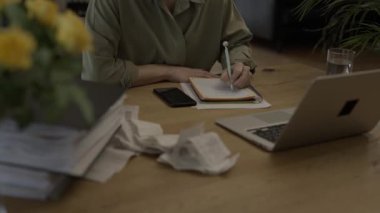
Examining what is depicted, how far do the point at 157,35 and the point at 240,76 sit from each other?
349 mm

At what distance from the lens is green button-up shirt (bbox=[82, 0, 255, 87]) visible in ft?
4.65

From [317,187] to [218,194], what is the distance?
17cm

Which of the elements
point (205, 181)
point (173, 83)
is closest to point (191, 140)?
point (205, 181)

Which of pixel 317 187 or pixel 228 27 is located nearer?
pixel 317 187

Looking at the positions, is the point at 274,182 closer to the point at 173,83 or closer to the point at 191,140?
the point at 191,140

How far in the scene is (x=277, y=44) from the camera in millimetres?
4203

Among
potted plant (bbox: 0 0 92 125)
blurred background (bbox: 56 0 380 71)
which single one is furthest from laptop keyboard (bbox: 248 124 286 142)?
blurred background (bbox: 56 0 380 71)

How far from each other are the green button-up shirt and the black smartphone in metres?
0.13

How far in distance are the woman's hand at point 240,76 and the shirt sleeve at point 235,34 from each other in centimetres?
20

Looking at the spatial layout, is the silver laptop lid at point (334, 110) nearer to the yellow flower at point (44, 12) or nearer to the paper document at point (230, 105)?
the paper document at point (230, 105)

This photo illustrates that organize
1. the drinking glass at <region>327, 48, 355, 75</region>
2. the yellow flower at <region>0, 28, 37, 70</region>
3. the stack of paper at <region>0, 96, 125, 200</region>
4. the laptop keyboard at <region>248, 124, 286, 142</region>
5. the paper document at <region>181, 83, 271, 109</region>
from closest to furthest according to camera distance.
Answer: the yellow flower at <region>0, 28, 37, 70</region> → the stack of paper at <region>0, 96, 125, 200</region> → the laptop keyboard at <region>248, 124, 286, 142</region> → the paper document at <region>181, 83, 271, 109</region> → the drinking glass at <region>327, 48, 355, 75</region>

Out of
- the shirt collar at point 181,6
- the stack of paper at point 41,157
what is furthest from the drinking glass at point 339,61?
the stack of paper at point 41,157

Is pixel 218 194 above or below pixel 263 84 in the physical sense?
above

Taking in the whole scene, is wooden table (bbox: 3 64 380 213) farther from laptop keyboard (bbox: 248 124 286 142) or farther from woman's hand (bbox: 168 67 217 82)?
woman's hand (bbox: 168 67 217 82)
